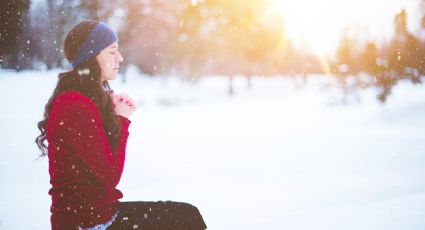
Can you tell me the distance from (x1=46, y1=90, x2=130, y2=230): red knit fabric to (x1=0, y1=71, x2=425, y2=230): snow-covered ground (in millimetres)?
2606

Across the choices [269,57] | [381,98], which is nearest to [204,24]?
[269,57]

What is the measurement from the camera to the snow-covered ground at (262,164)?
14.7ft

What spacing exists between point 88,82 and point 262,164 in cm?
651

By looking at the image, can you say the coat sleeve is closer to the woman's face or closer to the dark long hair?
the dark long hair

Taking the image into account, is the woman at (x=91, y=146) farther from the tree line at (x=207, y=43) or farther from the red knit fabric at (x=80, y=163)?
the tree line at (x=207, y=43)

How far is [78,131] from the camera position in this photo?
155 centimetres

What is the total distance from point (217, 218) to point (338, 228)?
52.1 inches

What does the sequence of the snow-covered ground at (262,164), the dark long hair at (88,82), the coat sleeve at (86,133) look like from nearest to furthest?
1. the coat sleeve at (86,133)
2. the dark long hair at (88,82)
3. the snow-covered ground at (262,164)

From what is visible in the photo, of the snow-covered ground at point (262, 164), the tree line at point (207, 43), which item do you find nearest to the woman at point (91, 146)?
the snow-covered ground at point (262, 164)

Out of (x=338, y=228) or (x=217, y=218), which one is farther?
(x=217, y=218)

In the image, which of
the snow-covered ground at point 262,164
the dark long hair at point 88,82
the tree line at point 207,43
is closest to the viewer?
the dark long hair at point 88,82

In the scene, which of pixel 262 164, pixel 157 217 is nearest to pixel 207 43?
pixel 262 164

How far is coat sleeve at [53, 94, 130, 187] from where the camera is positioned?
155cm

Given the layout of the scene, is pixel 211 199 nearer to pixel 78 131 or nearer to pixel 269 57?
pixel 78 131
